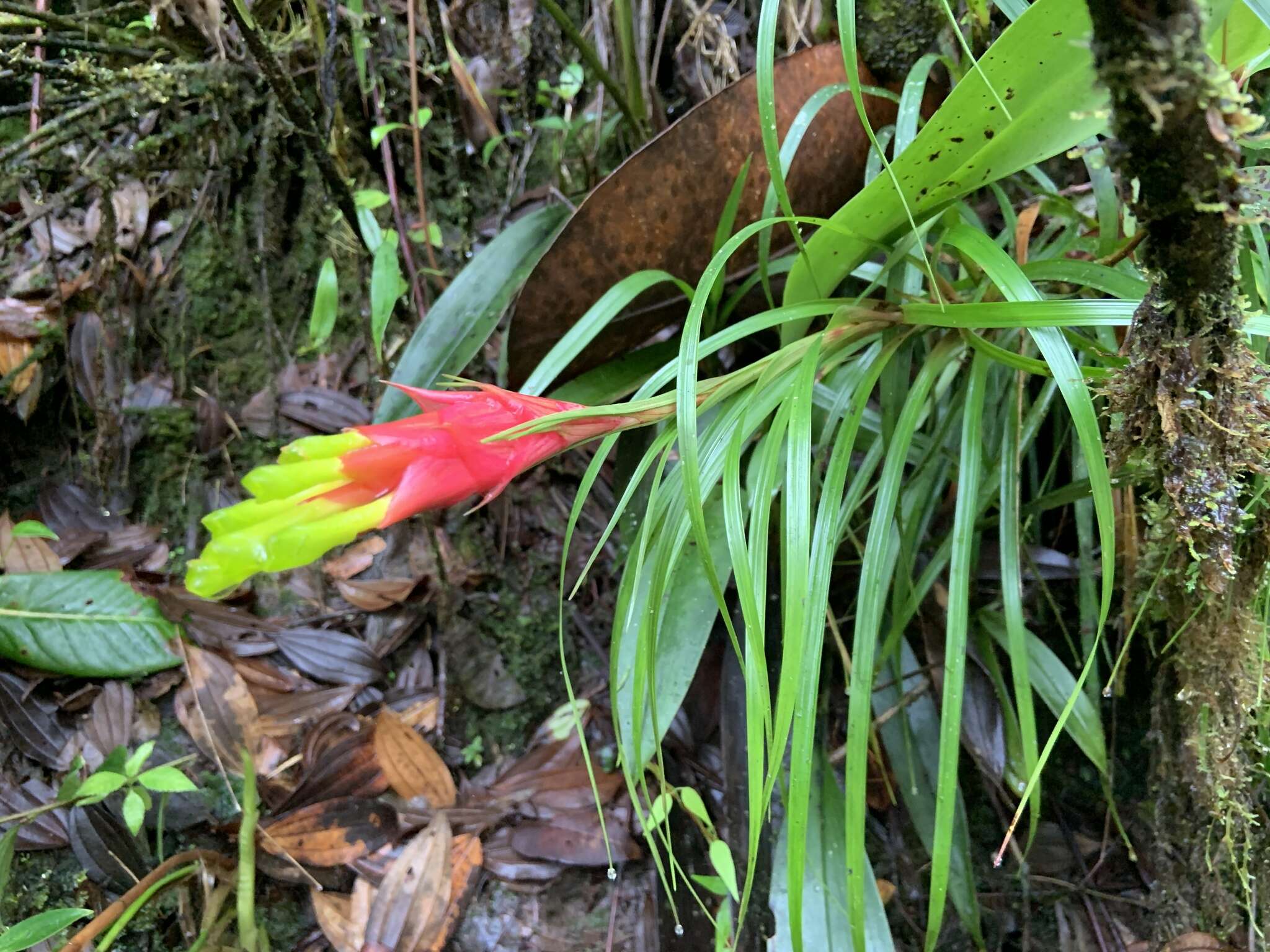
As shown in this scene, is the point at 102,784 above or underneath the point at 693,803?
above

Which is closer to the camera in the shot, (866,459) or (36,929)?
(36,929)

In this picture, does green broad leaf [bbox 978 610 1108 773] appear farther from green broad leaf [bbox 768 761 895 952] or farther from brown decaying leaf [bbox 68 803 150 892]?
brown decaying leaf [bbox 68 803 150 892]

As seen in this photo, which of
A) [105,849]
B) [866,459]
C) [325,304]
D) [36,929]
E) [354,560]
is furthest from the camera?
[354,560]

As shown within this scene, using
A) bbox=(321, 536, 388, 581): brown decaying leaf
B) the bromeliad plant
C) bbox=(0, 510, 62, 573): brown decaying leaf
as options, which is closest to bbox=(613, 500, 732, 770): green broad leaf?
the bromeliad plant

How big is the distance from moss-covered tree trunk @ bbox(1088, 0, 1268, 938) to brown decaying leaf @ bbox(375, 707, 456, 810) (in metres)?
0.82

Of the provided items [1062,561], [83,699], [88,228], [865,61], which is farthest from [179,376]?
[1062,561]

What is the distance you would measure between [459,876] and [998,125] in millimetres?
968

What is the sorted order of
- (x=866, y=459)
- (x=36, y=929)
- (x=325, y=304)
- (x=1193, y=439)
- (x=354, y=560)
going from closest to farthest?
(x=1193, y=439) < (x=36, y=929) < (x=866, y=459) < (x=325, y=304) < (x=354, y=560)

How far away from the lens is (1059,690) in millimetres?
762

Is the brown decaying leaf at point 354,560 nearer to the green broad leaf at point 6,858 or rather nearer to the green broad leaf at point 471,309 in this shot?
the green broad leaf at point 471,309

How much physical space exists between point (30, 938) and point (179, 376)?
2.65 feet

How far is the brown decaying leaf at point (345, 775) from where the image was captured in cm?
92

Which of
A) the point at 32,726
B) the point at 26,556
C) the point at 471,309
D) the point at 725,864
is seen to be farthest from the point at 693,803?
the point at 26,556

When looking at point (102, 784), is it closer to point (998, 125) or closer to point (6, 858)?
point (6, 858)
